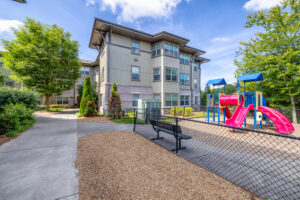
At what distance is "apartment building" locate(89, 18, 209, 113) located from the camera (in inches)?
540

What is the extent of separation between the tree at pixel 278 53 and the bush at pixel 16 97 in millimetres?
20043

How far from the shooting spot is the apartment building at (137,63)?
13.7 metres

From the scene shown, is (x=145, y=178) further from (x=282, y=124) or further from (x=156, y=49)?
(x=156, y=49)

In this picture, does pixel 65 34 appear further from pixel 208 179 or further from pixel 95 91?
pixel 208 179

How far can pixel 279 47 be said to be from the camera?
11383 mm

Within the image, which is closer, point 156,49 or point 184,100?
point 156,49

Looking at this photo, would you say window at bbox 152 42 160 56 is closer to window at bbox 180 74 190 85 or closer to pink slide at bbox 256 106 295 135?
window at bbox 180 74 190 85

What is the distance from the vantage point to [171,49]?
53.3ft

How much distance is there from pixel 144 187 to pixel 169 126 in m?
2.40

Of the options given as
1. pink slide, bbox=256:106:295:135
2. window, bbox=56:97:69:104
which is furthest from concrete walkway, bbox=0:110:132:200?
window, bbox=56:97:69:104

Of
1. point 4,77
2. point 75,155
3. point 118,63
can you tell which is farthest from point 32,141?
point 4,77

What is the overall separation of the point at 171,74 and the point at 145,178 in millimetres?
14690

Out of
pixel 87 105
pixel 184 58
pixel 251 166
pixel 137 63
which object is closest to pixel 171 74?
pixel 137 63

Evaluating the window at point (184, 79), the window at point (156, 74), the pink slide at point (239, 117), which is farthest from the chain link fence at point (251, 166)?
the window at point (184, 79)
